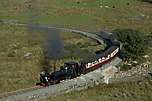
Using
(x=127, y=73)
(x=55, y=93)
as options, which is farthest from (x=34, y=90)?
(x=127, y=73)

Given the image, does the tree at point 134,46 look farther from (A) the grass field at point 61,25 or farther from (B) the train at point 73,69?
(A) the grass field at point 61,25

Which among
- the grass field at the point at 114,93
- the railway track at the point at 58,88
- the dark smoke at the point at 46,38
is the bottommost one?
the dark smoke at the point at 46,38

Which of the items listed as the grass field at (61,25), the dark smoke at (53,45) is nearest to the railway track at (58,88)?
the grass field at (61,25)

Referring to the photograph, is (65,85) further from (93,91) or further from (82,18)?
(82,18)

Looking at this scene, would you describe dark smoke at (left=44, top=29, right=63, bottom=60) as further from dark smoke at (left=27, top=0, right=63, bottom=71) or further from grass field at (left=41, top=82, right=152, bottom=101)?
grass field at (left=41, top=82, right=152, bottom=101)

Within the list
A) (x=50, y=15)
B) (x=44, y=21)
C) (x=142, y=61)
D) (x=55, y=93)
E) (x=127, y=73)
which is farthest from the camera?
(x=50, y=15)

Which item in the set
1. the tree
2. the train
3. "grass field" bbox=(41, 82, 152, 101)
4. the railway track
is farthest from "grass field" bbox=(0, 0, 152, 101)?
the tree

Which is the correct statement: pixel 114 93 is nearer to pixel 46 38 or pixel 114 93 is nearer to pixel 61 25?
pixel 46 38
